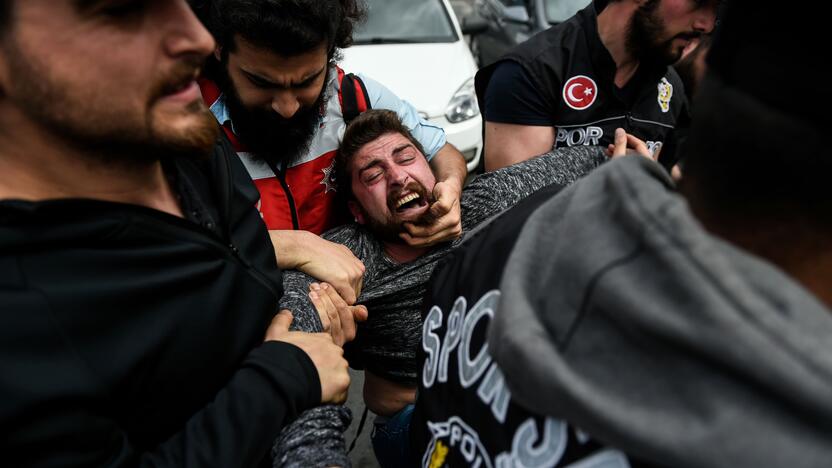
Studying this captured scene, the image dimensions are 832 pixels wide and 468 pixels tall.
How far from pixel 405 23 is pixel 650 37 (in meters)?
2.86

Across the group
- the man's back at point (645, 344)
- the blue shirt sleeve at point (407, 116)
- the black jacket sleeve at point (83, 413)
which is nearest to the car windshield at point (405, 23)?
the blue shirt sleeve at point (407, 116)

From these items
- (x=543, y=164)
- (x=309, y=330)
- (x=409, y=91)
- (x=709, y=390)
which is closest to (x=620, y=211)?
(x=709, y=390)

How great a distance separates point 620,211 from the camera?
0.72 m

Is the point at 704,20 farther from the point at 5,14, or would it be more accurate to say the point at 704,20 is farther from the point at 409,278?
the point at 5,14

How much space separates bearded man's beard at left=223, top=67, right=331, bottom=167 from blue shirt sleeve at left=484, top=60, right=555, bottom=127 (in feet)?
2.65

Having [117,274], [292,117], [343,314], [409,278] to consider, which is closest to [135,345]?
[117,274]

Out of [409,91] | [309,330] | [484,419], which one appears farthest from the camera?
[409,91]

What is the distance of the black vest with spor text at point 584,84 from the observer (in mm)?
2568

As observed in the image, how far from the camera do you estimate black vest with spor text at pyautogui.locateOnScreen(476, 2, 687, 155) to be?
101 inches

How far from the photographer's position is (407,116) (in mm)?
2703

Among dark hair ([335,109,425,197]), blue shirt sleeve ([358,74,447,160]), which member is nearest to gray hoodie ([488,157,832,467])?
dark hair ([335,109,425,197])

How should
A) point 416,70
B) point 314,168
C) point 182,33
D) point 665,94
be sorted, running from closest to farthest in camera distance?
point 182,33 → point 314,168 → point 665,94 → point 416,70

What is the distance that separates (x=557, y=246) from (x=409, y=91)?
3.85 m

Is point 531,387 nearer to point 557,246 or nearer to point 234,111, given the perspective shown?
point 557,246
